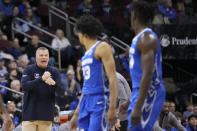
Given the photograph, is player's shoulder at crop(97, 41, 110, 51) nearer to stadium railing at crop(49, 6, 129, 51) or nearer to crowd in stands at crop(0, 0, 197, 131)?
crowd in stands at crop(0, 0, 197, 131)

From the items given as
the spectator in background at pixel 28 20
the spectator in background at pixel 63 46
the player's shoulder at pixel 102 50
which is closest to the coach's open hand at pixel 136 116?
the player's shoulder at pixel 102 50

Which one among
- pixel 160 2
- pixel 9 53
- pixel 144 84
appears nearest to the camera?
pixel 144 84

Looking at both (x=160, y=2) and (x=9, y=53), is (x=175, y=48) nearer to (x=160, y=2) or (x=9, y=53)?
(x=160, y=2)

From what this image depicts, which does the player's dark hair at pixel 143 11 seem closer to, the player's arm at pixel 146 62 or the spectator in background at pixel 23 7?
the player's arm at pixel 146 62

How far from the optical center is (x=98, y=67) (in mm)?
5777

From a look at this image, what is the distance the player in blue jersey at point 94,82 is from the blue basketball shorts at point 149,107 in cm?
67

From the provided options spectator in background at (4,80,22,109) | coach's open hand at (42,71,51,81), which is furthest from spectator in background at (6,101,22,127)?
coach's open hand at (42,71,51,81)

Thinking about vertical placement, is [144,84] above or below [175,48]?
below

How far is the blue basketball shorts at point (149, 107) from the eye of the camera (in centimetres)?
506

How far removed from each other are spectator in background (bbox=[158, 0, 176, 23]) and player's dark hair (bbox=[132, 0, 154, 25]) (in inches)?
488

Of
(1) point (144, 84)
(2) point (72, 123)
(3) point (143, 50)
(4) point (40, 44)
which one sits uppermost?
(4) point (40, 44)

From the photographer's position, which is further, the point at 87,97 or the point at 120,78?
the point at 120,78

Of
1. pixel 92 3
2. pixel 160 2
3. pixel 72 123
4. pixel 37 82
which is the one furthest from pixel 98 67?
pixel 92 3

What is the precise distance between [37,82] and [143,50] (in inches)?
129
